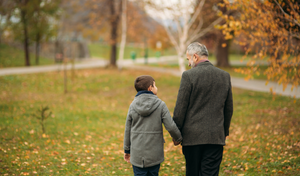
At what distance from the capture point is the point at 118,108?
10641mm

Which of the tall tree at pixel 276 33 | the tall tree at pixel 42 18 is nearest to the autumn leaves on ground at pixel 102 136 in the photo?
the tall tree at pixel 276 33

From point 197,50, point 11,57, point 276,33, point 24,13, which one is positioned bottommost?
point 197,50

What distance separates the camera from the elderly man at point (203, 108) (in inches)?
109

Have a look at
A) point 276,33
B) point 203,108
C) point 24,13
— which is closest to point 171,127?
point 203,108

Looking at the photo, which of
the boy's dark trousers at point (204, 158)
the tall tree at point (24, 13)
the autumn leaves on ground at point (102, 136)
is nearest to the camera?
the boy's dark trousers at point (204, 158)

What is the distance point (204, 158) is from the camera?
290 cm

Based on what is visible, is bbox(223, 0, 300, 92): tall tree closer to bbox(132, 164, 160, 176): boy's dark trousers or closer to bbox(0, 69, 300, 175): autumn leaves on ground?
bbox(0, 69, 300, 175): autumn leaves on ground

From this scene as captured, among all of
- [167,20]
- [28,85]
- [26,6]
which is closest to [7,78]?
[28,85]

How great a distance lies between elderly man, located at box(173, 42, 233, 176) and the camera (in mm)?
2768

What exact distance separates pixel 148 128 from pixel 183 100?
0.48 meters

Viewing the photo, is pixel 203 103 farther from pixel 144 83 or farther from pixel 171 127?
pixel 144 83

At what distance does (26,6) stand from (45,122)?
52.0 feet

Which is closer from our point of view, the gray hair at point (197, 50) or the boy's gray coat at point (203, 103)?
the boy's gray coat at point (203, 103)

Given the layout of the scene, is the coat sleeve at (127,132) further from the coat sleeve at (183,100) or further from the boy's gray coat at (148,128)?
the coat sleeve at (183,100)
